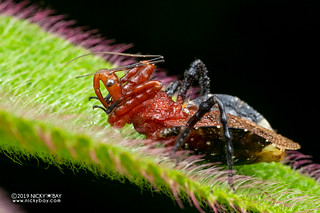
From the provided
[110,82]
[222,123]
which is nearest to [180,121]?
[222,123]

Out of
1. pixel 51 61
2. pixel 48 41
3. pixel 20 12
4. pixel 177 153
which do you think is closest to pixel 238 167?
pixel 177 153

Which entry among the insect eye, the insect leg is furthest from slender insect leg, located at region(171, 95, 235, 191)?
the insect leg

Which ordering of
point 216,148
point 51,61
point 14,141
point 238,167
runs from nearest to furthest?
point 14,141, point 216,148, point 238,167, point 51,61

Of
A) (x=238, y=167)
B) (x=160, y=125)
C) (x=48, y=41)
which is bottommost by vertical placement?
(x=238, y=167)

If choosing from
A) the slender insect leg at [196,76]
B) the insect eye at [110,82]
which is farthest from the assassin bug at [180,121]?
the slender insect leg at [196,76]

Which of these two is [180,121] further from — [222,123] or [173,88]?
[173,88]

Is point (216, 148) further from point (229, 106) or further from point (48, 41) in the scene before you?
point (48, 41)
